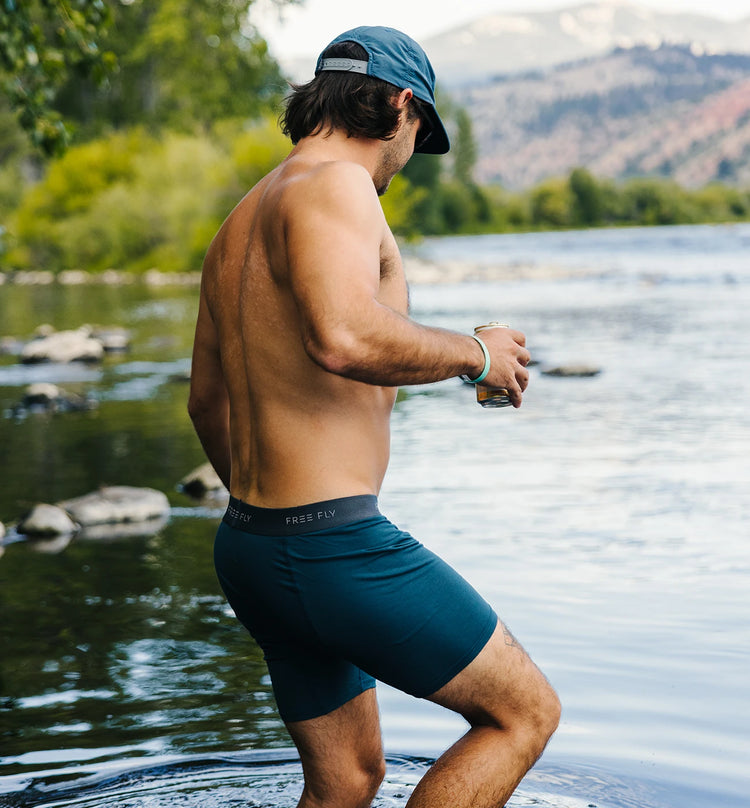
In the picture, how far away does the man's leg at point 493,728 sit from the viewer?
2.92m

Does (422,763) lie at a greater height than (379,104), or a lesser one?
lesser

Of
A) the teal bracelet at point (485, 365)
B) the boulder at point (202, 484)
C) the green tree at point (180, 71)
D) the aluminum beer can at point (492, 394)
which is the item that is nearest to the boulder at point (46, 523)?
the boulder at point (202, 484)

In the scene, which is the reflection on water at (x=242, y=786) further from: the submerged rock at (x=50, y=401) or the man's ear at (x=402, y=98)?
the submerged rock at (x=50, y=401)

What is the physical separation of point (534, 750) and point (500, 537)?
4.75m

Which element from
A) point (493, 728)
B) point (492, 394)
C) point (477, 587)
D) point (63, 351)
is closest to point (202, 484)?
point (477, 587)

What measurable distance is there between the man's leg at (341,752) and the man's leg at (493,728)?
32cm

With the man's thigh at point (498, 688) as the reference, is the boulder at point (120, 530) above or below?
below

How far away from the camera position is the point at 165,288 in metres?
45.6

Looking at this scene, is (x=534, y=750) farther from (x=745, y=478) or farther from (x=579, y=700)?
(x=745, y=478)

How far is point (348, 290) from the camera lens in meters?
2.80

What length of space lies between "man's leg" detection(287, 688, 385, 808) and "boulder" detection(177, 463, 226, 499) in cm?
608

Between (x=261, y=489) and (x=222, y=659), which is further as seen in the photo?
(x=222, y=659)

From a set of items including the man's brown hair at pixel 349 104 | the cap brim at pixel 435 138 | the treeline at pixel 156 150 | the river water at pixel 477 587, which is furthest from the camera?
the treeline at pixel 156 150

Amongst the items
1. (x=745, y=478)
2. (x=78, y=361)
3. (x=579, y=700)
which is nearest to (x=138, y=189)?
(x=78, y=361)
